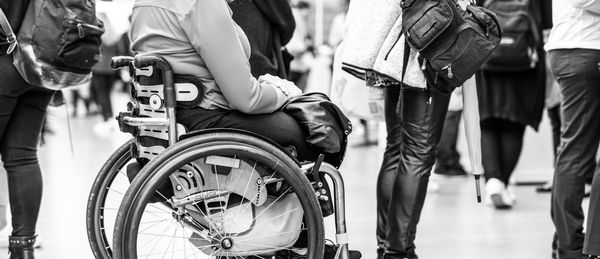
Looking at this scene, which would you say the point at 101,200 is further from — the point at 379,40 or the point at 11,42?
the point at 379,40

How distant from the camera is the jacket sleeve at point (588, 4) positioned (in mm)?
3865

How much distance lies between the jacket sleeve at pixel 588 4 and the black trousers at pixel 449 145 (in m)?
3.25

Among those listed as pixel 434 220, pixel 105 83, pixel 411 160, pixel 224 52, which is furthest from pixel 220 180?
pixel 105 83

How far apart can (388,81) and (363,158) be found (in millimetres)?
4900

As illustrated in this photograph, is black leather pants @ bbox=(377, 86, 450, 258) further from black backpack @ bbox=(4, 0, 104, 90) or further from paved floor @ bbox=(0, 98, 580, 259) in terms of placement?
black backpack @ bbox=(4, 0, 104, 90)

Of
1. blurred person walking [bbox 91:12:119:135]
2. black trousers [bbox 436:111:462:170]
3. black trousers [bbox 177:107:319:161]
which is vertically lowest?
blurred person walking [bbox 91:12:119:135]

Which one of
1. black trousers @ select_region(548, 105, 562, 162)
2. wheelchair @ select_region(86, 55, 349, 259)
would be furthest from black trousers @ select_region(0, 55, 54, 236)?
black trousers @ select_region(548, 105, 562, 162)

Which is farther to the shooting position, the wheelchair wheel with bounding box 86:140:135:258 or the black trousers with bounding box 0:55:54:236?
the black trousers with bounding box 0:55:54:236

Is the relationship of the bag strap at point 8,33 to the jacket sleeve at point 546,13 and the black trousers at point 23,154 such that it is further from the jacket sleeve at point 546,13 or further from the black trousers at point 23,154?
the jacket sleeve at point 546,13

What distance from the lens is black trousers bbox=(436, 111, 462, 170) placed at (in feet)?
23.7

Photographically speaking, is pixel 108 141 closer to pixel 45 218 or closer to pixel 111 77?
pixel 111 77

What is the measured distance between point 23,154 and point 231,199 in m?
1.27

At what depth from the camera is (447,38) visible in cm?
373

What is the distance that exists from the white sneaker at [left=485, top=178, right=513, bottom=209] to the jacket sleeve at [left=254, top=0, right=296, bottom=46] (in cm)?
210
